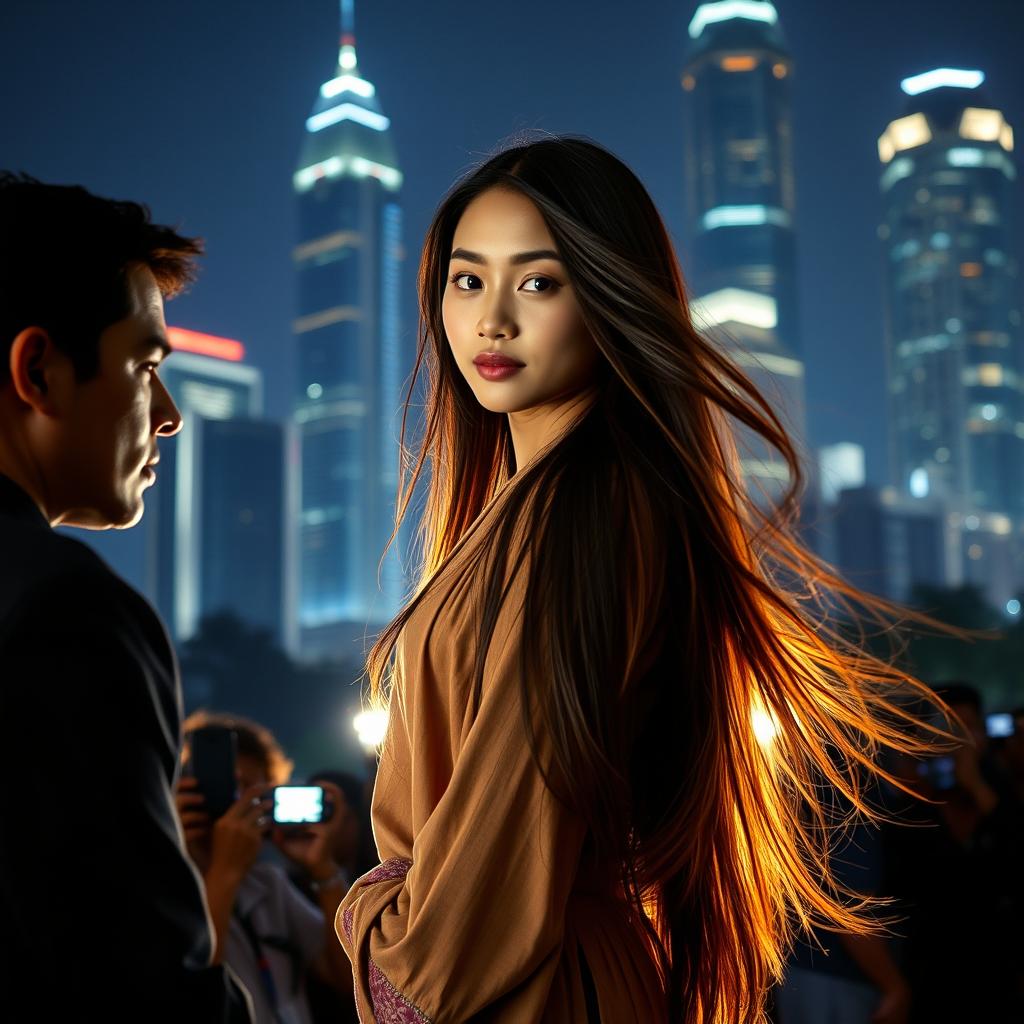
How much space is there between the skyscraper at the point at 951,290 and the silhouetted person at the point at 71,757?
104415 mm

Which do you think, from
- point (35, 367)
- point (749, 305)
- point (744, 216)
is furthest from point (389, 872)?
point (744, 216)

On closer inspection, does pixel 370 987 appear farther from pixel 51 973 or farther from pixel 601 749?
pixel 51 973

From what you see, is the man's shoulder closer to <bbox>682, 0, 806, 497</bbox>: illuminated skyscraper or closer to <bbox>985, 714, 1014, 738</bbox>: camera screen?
<bbox>985, 714, 1014, 738</bbox>: camera screen

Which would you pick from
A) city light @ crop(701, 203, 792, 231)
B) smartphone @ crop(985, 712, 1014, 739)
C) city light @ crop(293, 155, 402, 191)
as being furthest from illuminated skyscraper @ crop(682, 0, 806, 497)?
smartphone @ crop(985, 712, 1014, 739)

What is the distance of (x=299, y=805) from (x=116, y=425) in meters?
1.81

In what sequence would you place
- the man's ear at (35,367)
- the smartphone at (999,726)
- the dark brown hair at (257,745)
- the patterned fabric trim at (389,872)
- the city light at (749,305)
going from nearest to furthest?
the man's ear at (35,367)
the patterned fabric trim at (389,872)
the dark brown hair at (257,745)
the smartphone at (999,726)
the city light at (749,305)

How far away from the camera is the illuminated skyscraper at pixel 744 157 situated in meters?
115

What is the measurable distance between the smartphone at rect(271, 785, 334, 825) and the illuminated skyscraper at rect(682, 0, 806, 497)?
11274 cm

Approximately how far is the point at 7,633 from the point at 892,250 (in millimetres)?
116645

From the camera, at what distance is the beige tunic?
54.7 inches

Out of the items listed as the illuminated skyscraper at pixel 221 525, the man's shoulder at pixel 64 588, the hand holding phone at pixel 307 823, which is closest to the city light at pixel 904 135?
the illuminated skyscraper at pixel 221 525

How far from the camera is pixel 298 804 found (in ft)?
9.63

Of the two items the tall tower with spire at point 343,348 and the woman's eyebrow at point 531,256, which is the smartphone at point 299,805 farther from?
the tall tower with spire at point 343,348

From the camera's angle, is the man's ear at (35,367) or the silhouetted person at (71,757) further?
the man's ear at (35,367)
